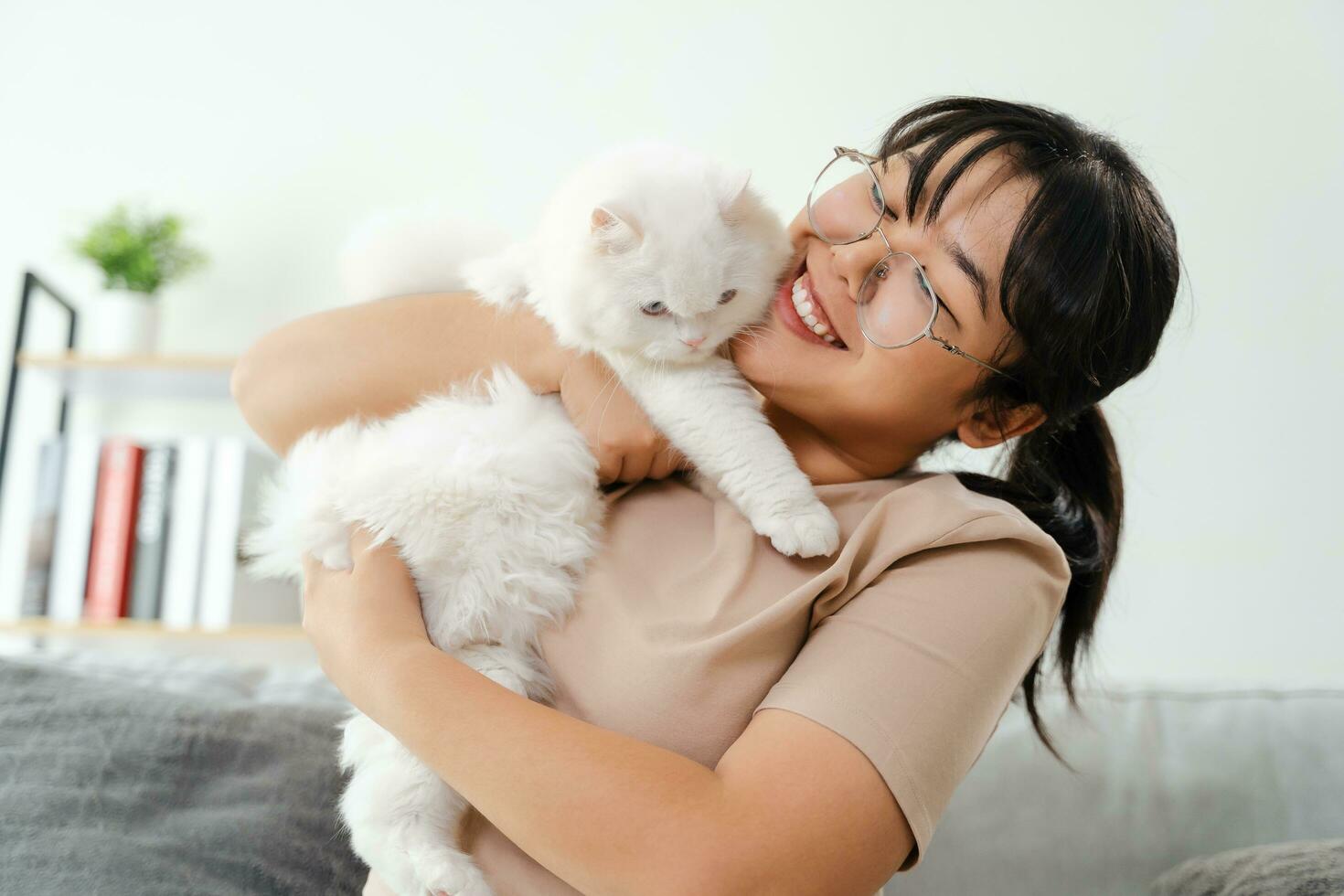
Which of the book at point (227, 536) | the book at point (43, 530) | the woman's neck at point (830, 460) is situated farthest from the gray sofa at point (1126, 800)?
the book at point (43, 530)

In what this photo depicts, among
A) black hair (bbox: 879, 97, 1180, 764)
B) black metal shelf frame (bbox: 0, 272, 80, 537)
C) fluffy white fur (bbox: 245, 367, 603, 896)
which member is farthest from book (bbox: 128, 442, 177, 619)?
black hair (bbox: 879, 97, 1180, 764)

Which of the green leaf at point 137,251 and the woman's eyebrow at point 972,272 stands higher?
the green leaf at point 137,251

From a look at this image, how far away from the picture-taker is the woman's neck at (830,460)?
1229mm

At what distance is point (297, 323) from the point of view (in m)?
1.22

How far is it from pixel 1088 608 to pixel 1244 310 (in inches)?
63.0

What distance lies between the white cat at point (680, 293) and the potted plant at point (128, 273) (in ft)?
5.57

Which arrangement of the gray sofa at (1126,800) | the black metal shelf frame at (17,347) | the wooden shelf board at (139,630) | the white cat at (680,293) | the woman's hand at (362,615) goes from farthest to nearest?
1. the black metal shelf frame at (17,347)
2. the wooden shelf board at (139,630)
3. the gray sofa at (1126,800)
4. the white cat at (680,293)
5. the woman's hand at (362,615)

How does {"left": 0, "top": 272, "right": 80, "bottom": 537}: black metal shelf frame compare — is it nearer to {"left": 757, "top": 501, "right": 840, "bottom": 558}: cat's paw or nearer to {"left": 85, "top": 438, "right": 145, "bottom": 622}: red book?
{"left": 85, "top": 438, "right": 145, "bottom": 622}: red book

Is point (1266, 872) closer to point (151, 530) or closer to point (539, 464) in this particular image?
point (539, 464)

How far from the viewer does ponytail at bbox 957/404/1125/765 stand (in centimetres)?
125

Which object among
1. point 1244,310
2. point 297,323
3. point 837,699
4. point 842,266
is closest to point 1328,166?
point 1244,310

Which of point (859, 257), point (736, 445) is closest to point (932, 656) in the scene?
point (736, 445)

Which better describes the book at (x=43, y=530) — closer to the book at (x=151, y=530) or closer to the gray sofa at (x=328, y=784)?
the book at (x=151, y=530)

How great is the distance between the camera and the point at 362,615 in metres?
0.95
